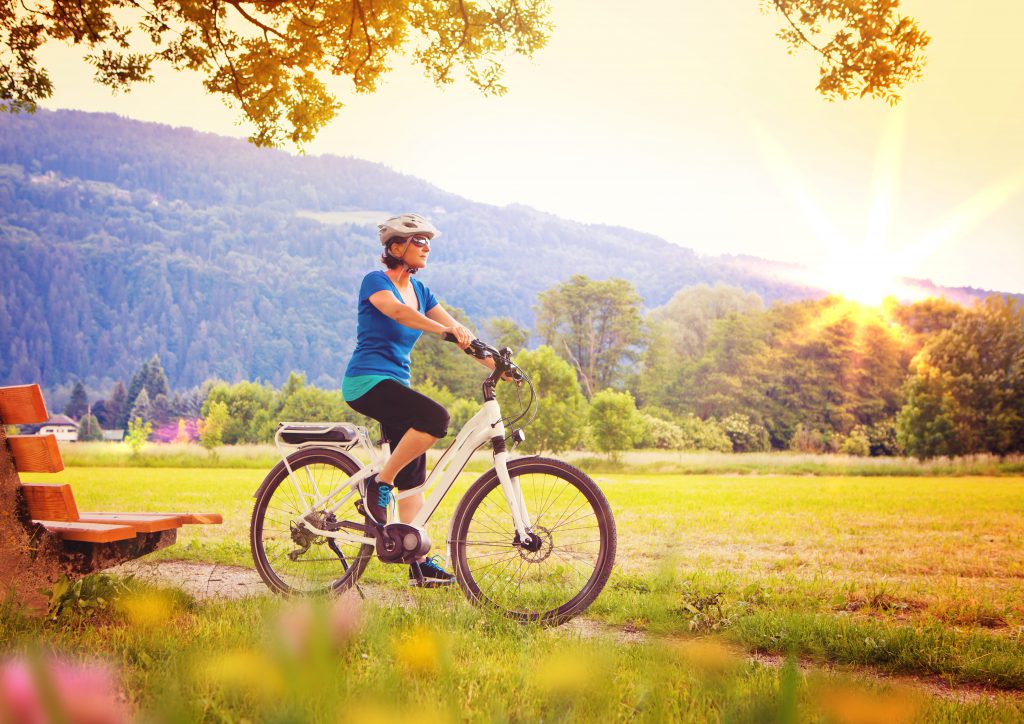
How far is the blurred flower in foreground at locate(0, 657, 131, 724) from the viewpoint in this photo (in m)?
0.66

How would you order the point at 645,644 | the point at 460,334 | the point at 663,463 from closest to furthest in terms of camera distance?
the point at 645,644 < the point at 460,334 < the point at 663,463

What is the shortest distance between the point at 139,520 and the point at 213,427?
31391 millimetres

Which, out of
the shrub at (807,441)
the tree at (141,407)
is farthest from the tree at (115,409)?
the shrub at (807,441)

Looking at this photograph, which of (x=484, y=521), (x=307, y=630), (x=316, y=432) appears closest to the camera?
(x=307, y=630)

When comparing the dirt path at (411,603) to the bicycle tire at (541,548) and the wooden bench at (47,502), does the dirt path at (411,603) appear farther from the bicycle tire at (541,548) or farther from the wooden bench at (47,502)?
the wooden bench at (47,502)

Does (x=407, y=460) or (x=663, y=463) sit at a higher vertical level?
(x=407, y=460)

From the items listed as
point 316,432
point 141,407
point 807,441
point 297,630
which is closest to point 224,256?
point 141,407

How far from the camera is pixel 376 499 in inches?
201

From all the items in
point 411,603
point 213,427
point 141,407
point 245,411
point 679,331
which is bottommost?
point 141,407

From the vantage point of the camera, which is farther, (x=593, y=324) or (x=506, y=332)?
(x=593, y=324)

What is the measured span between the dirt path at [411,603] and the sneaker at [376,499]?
487 mm

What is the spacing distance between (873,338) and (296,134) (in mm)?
47628

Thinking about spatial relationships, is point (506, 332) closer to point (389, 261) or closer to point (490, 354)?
point (389, 261)

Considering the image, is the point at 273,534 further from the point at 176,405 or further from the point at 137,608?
the point at 176,405
